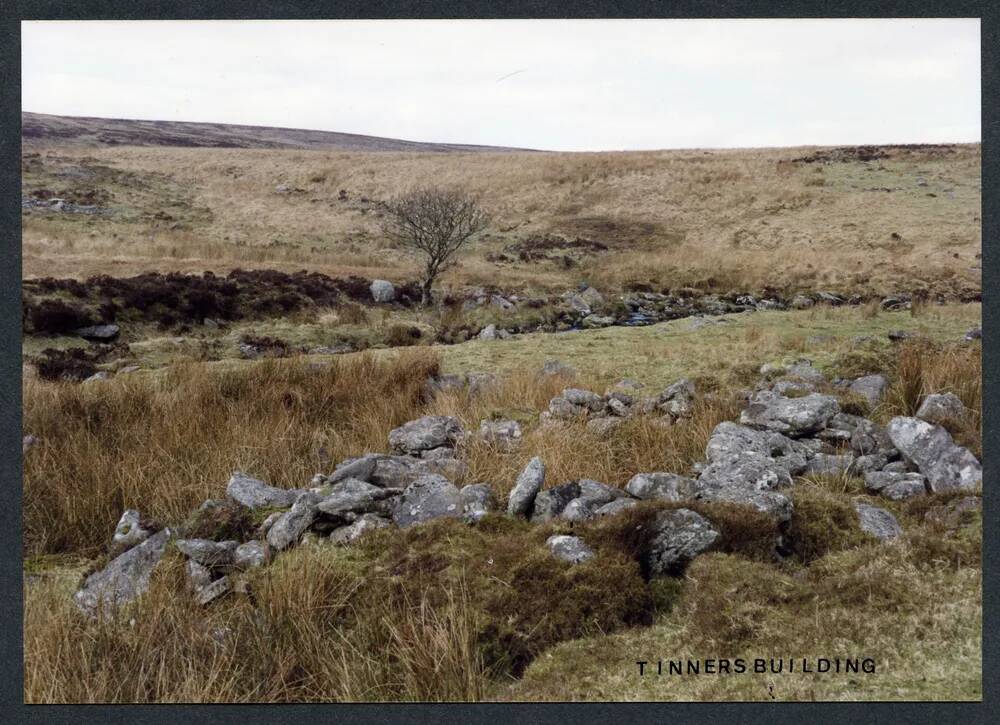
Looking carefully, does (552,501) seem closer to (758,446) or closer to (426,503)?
(426,503)

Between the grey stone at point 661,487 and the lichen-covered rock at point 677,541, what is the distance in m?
0.37

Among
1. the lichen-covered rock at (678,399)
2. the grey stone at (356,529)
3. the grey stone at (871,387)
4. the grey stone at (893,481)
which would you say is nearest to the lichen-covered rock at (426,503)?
the grey stone at (356,529)

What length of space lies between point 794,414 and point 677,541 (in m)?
2.16

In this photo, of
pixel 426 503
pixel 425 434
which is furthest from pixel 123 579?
pixel 425 434

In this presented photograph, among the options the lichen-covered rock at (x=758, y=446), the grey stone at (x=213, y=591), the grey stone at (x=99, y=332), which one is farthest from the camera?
the grey stone at (x=99, y=332)

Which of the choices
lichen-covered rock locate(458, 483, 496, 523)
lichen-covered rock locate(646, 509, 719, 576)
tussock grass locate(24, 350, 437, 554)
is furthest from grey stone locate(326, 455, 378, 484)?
lichen-covered rock locate(646, 509, 719, 576)

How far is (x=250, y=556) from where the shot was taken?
4137mm

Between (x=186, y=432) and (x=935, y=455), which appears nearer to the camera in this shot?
(x=935, y=455)

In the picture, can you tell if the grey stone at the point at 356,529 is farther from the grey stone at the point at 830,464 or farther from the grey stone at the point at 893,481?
the grey stone at the point at 893,481

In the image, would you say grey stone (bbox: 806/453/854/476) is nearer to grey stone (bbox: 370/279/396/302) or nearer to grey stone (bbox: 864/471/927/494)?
grey stone (bbox: 864/471/927/494)

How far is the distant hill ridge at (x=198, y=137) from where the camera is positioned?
42.9 ft

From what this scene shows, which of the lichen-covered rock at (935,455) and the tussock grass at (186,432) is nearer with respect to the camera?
the lichen-covered rock at (935,455)

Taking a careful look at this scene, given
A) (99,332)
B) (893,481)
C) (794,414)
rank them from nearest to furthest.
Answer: (893,481) → (794,414) → (99,332)

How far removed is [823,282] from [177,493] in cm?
1322
